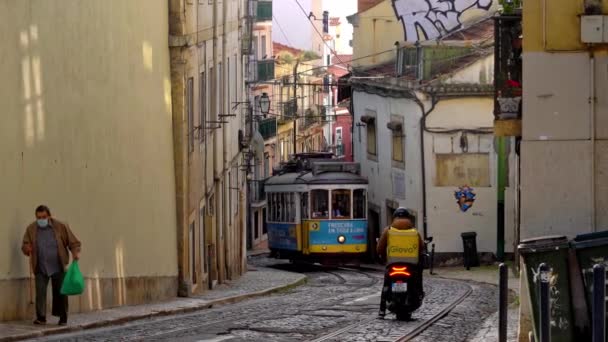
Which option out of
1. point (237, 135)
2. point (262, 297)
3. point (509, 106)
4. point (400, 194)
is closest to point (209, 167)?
point (262, 297)

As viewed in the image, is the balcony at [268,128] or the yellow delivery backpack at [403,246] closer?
the yellow delivery backpack at [403,246]

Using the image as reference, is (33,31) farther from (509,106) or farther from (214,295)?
(214,295)

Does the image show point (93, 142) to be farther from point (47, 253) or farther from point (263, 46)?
point (263, 46)

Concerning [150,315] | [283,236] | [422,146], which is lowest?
[283,236]

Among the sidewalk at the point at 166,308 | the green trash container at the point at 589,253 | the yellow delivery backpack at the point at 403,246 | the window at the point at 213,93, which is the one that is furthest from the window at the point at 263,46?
the green trash container at the point at 589,253

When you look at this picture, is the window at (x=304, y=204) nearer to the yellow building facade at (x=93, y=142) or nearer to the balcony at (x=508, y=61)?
the yellow building facade at (x=93, y=142)

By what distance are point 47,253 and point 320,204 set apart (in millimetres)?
23267

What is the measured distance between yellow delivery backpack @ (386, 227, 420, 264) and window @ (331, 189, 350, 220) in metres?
21.5

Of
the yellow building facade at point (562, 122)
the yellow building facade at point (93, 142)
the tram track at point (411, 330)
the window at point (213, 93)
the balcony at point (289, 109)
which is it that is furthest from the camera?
the balcony at point (289, 109)

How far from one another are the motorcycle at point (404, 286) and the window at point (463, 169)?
2112 centimetres

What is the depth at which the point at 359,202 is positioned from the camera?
37.8 meters

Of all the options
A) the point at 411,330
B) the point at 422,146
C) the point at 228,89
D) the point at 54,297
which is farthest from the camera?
the point at 422,146

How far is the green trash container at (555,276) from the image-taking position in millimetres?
10609

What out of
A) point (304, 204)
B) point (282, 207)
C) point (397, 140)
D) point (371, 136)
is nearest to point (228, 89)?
point (304, 204)
